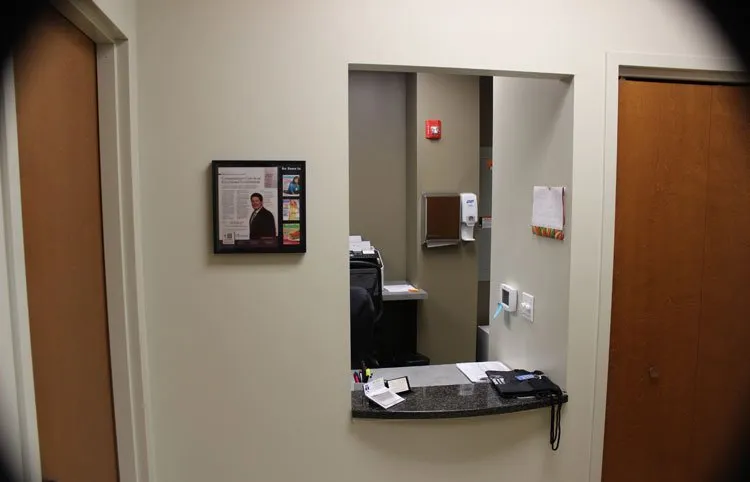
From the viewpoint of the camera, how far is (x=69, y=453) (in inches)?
36.9

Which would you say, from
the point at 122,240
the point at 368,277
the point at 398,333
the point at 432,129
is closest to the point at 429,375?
the point at 368,277

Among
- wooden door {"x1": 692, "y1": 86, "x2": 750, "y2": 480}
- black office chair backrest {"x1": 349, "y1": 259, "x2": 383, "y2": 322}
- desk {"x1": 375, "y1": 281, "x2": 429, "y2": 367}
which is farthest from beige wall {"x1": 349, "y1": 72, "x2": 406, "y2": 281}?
wooden door {"x1": 692, "y1": 86, "x2": 750, "y2": 480}

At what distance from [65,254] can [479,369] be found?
155 centimetres

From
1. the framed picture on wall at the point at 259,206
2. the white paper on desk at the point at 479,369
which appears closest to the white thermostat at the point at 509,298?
the white paper on desk at the point at 479,369

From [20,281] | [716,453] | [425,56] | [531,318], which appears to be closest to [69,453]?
[20,281]

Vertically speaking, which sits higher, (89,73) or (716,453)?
(89,73)

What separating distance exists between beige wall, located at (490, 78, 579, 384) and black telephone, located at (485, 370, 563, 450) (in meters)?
0.06

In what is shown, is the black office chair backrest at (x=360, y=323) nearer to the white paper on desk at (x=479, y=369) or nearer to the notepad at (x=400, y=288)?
the white paper on desk at (x=479, y=369)

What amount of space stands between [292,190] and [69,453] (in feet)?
2.81

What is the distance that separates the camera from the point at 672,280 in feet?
5.26

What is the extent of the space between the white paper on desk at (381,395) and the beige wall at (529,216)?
2.08 ft

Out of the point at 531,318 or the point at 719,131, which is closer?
the point at 719,131

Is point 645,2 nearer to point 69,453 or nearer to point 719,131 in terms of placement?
point 719,131

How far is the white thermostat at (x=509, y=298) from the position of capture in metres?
1.91
